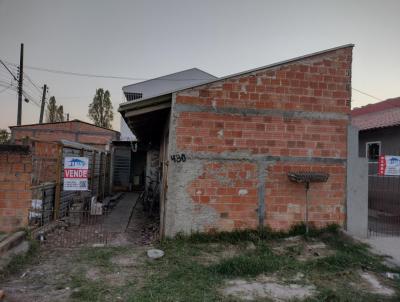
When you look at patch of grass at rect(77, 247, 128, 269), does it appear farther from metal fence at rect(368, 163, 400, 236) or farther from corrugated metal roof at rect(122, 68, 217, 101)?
corrugated metal roof at rect(122, 68, 217, 101)

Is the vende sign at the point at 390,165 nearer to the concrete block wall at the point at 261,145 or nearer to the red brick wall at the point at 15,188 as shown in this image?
the concrete block wall at the point at 261,145

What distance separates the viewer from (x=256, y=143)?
19.4ft

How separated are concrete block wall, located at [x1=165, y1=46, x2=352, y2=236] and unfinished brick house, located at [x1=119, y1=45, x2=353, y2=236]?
20 millimetres

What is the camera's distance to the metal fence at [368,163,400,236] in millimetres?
8114

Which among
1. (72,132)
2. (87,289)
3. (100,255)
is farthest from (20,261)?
(72,132)

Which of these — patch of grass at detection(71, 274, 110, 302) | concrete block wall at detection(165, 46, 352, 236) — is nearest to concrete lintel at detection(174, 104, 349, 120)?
concrete block wall at detection(165, 46, 352, 236)

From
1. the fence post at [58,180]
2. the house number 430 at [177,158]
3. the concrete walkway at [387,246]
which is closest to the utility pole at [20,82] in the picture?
the fence post at [58,180]

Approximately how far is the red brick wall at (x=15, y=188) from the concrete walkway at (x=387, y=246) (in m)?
6.63

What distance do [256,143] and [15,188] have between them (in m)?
4.80

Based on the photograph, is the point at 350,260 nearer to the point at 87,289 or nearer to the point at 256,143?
the point at 256,143

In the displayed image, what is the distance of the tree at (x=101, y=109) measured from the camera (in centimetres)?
3762

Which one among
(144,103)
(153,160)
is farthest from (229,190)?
(153,160)

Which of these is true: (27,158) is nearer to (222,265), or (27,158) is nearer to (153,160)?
(222,265)

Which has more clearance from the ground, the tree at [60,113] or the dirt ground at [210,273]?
the tree at [60,113]
